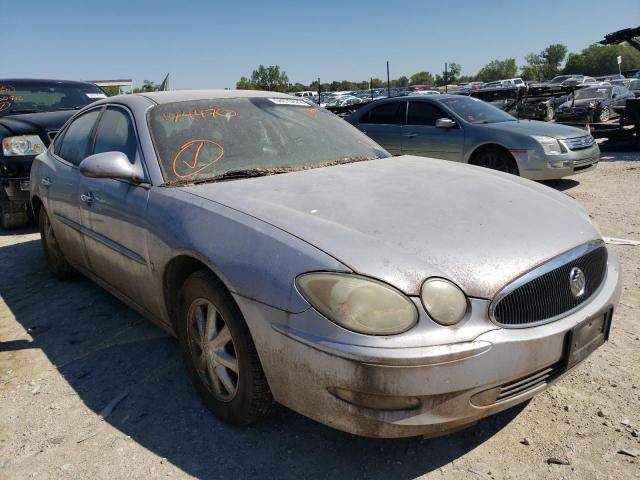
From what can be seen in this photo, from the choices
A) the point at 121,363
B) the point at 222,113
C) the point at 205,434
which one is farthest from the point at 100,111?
the point at 205,434

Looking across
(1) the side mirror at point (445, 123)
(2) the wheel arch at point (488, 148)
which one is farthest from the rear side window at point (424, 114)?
(2) the wheel arch at point (488, 148)

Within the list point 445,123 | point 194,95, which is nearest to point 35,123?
point 194,95

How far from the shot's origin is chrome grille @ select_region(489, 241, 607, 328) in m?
1.89

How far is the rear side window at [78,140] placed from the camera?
12.1 ft

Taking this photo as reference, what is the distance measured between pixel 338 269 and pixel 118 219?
1605 mm

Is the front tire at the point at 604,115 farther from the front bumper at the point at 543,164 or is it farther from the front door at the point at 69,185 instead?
the front door at the point at 69,185

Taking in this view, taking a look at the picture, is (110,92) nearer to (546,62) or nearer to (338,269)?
(338,269)

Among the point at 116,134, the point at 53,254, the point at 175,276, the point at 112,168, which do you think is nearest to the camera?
the point at 175,276

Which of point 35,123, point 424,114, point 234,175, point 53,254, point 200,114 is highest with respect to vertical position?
point 200,114

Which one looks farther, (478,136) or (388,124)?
(388,124)

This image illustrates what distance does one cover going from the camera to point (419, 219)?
2193mm

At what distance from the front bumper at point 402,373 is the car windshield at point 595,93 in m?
18.8

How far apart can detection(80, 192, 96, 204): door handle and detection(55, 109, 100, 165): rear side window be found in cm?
38

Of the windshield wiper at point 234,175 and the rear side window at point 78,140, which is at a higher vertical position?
the rear side window at point 78,140
